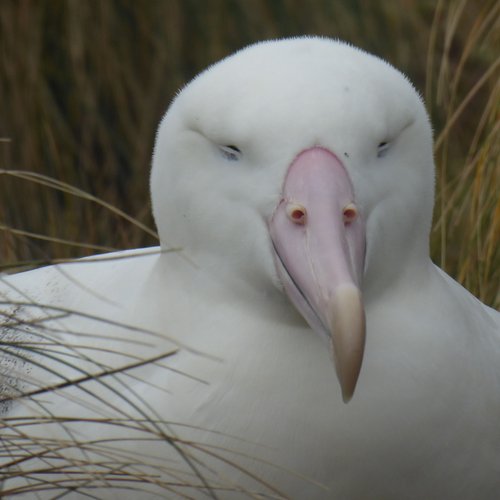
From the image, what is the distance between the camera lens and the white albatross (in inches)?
133

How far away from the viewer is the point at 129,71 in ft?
25.9

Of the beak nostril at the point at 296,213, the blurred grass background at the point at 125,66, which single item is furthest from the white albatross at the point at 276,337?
the blurred grass background at the point at 125,66

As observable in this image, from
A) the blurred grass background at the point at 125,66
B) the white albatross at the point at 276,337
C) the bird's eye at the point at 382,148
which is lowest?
the white albatross at the point at 276,337

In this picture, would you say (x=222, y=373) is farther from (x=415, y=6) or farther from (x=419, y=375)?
(x=415, y=6)

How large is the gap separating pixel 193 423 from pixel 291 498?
1.04 ft

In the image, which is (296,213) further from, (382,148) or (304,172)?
(382,148)

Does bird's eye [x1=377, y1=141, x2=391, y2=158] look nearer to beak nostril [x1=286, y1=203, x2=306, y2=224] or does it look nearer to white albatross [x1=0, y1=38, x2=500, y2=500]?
white albatross [x1=0, y1=38, x2=500, y2=500]

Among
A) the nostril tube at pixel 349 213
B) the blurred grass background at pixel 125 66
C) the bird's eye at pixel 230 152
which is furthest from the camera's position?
the blurred grass background at pixel 125 66

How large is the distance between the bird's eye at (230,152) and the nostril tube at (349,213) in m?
0.32

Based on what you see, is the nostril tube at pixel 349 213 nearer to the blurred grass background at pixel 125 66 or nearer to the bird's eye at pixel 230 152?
the bird's eye at pixel 230 152

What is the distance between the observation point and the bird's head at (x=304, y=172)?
3.30 m

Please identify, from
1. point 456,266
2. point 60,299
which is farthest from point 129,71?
point 60,299

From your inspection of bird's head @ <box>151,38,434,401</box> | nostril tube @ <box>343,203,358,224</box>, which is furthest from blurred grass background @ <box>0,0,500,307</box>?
nostril tube @ <box>343,203,358,224</box>

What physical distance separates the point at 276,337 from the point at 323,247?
47 cm
